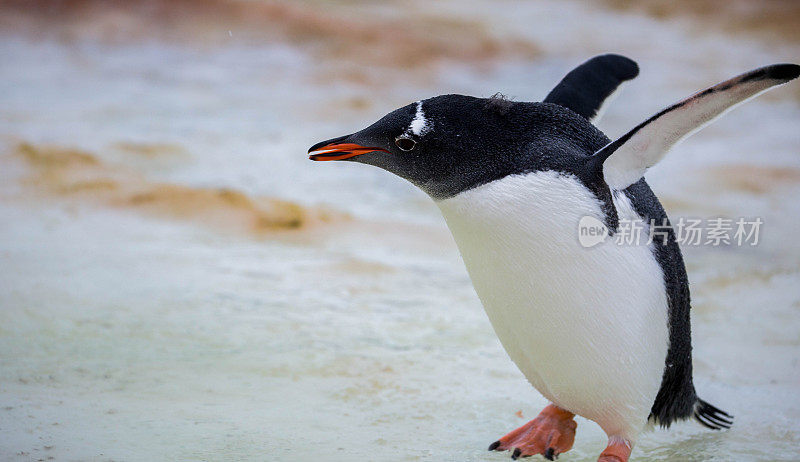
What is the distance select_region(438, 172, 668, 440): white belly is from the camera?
1.36 m

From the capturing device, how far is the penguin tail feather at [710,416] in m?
1.73

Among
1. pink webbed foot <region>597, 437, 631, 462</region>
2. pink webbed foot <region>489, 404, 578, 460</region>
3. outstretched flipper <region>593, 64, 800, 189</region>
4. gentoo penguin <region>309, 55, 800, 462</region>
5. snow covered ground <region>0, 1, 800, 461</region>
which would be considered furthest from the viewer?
snow covered ground <region>0, 1, 800, 461</region>

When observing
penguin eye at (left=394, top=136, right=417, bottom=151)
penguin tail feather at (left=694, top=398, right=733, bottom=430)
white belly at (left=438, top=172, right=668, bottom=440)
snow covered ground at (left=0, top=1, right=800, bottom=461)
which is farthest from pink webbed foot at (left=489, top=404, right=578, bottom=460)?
penguin eye at (left=394, top=136, right=417, bottom=151)

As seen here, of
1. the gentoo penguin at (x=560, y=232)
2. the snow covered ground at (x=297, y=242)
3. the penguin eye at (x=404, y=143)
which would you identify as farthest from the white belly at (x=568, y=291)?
the snow covered ground at (x=297, y=242)

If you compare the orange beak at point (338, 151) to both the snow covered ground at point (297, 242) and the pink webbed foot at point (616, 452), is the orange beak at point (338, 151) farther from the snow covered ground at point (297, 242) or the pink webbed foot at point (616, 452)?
the pink webbed foot at point (616, 452)

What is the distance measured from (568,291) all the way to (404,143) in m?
0.37

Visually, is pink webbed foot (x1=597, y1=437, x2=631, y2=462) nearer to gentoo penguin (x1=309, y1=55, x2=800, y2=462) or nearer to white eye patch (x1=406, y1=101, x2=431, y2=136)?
gentoo penguin (x1=309, y1=55, x2=800, y2=462)

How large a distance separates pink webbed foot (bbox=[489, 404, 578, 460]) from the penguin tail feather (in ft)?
0.88

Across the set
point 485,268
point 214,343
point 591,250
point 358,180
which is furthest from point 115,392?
point 358,180

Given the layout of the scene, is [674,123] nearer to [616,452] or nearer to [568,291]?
[568,291]

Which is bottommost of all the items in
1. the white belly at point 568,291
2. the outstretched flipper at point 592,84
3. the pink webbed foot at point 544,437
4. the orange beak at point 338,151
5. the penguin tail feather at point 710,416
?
the pink webbed foot at point 544,437

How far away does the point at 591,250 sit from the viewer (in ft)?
4.51

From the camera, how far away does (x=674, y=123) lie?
1269 mm

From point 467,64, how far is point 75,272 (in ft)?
11.2
